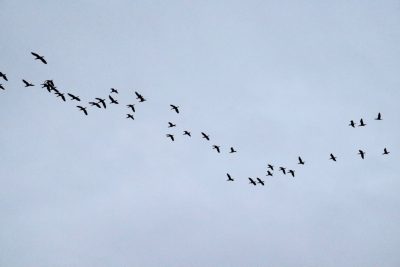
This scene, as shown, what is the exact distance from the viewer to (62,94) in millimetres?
39656

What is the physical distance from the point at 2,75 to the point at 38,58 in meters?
3.62

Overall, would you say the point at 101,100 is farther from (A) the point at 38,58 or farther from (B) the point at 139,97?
(A) the point at 38,58

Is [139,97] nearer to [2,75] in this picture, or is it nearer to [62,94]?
[62,94]

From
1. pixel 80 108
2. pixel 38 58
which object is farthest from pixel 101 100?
pixel 38 58

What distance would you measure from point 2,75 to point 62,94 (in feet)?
19.9

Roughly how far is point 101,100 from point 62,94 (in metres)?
4.01

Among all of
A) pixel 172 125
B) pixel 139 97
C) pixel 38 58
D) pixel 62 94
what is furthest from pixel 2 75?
pixel 172 125

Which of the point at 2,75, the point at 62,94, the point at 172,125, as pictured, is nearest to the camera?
the point at 2,75

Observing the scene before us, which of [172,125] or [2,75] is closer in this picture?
[2,75]

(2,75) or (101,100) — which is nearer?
(2,75)

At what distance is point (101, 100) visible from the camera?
40.7 meters

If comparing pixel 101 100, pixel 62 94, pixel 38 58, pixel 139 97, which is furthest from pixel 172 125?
pixel 38 58

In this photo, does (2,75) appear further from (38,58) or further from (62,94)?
(62,94)

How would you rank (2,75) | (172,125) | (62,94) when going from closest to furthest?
(2,75) < (62,94) < (172,125)
